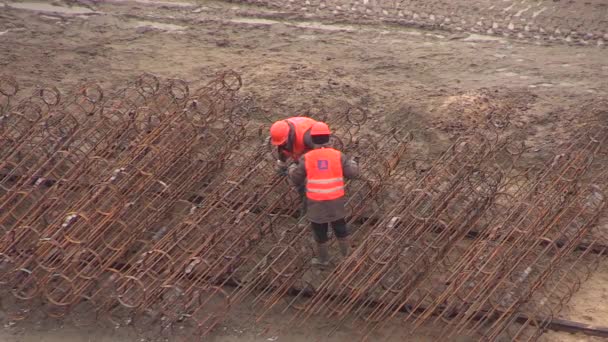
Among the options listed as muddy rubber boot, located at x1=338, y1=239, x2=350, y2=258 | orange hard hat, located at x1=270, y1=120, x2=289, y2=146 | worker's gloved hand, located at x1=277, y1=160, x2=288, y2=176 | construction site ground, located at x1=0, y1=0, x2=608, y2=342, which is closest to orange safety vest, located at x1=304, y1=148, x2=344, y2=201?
orange hard hat, located at x1=270, y1=120, x2=289, y2=146

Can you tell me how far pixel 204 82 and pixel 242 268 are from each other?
11.4 ft

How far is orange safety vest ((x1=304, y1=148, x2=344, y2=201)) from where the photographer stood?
7742mm

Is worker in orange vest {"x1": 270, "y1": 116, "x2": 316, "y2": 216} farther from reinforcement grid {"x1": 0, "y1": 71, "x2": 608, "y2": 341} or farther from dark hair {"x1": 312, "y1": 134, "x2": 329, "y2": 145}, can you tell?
reinforcement grid {"x1": 0, "y1": 71, "x2": 608, "y2": 341}

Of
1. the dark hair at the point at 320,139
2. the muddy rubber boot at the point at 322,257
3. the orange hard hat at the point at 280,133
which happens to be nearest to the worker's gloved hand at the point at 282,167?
the orange hard hat at the point at 280,133

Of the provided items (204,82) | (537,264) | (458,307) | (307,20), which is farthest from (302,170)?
(307,20)

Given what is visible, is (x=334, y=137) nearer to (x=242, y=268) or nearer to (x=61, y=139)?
(x=242, y=268)

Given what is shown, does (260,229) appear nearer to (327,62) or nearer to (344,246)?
(344,246)

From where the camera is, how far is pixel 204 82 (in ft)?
36.0

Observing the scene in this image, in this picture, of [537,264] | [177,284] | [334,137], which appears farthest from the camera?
[334,137]

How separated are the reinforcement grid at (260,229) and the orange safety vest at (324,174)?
617 millimetres

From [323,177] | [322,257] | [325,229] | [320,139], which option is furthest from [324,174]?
[322,257]

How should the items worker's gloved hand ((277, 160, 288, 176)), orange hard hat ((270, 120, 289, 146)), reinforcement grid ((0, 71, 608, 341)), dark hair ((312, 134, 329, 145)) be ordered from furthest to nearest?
worker's gloved hand ((277, 160, 288, 176)) < orange hard hat ((270, 120, 289, 146)) < dark hair ((312, 134, 329, 145)) < reinforcement grid ((0, 71, 608, 341))

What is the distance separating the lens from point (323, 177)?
774 centimetres

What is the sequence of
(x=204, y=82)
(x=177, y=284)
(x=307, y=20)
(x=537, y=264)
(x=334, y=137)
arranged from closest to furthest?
(x=177, y=284), (x=537, y=264), (x=334, y=137), (x=204, y=82), (x=307, y=20)
